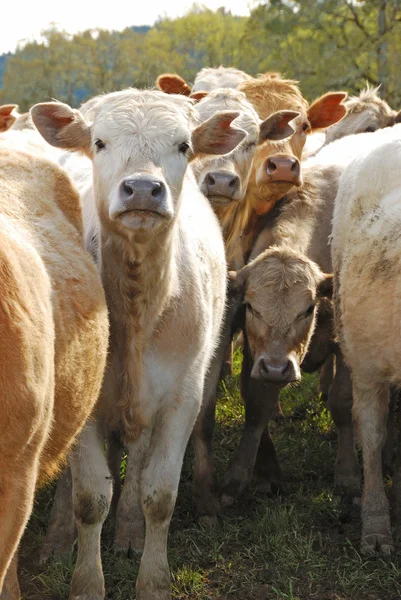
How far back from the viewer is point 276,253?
6.00 meters

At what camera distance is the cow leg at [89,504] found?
15.0 feet

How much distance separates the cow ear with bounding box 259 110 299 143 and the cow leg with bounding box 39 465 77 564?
2765 mm

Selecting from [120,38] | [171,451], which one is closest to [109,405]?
[171,451]

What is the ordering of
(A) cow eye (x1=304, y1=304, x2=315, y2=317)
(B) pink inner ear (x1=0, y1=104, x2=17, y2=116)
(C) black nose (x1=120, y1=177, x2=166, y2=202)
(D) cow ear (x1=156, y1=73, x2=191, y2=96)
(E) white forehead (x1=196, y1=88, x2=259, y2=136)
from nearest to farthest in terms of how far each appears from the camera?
(C) black nose (x1=120, y1=177, x2=166, y2=202)
(A) cow eye (x1=304, y1=304, x2=315, y2=317)
(E) white forehead (x1=196, y1=88, x2=259, y2=136)
(B) pink inner ear (x1=0, y1=104, x2=17, y2=116)
(D) cow ear (x1=156, y1=73, x2=191, y2=96)

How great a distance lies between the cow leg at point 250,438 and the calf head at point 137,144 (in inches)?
71.5

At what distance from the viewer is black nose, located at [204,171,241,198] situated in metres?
6.05

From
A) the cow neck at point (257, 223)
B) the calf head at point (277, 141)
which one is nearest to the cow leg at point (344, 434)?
the cow neck at point (257, 223)

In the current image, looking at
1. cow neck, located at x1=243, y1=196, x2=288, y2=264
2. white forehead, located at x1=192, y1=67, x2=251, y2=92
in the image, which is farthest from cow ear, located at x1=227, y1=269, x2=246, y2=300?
white forehead, located at x1=192, y1=67, x2=251, y2=92

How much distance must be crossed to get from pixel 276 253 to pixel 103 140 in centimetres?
184

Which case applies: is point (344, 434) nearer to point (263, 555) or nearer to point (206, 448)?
point (206, 448)

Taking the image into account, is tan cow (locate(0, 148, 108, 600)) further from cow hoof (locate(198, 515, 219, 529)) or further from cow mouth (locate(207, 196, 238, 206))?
cow mouth (locate(207, 196, 238, 206))

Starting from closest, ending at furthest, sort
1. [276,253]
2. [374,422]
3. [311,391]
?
[374,422] → [276,253] → [311,391]

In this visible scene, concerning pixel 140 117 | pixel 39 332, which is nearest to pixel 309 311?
pixel 140 117

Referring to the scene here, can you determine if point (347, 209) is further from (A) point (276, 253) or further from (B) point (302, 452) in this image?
(B) point (302, 452)
